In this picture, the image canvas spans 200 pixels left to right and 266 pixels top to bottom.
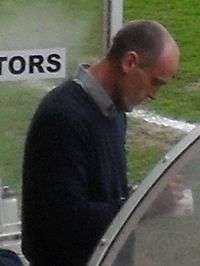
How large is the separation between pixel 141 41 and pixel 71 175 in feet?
1.72

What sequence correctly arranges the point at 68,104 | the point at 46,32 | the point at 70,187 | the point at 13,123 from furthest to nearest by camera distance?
the point at 13,123
the point at 46,32
the point at 68,104
the point at 70,187

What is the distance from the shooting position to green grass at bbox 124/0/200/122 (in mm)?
10695

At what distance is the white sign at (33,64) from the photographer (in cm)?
580

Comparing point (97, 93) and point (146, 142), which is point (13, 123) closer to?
point (97, 93)

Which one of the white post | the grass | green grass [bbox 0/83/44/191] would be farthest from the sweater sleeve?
the grass

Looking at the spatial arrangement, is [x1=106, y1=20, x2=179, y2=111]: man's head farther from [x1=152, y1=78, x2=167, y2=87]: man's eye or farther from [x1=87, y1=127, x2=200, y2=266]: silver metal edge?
[x1=87, y1=127, x2=200, y2=266]: silver metal edge

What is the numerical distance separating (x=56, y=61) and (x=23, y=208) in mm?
1527

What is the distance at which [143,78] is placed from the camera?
165 inches

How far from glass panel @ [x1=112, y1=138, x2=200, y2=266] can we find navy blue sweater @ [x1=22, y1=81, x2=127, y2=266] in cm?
64

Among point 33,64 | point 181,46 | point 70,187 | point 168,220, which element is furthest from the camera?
point 181,46

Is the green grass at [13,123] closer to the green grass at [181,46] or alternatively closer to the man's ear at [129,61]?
the man's ear at [129,61]

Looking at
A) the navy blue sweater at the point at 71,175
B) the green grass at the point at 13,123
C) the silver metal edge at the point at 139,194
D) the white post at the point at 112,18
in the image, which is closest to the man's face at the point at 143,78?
the navy blue sweater at the point at 71,175

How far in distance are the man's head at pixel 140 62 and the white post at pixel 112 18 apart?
1.56 metres

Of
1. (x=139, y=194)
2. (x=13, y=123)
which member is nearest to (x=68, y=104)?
(x=139, y=194)
